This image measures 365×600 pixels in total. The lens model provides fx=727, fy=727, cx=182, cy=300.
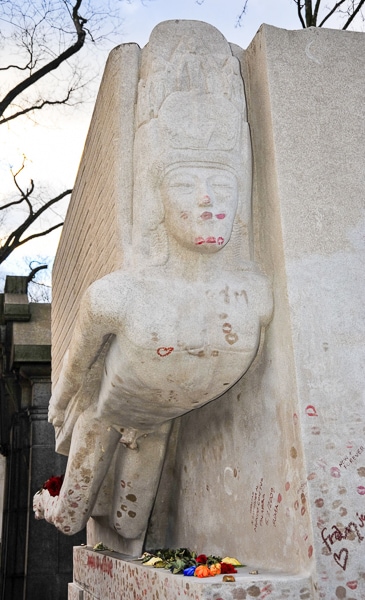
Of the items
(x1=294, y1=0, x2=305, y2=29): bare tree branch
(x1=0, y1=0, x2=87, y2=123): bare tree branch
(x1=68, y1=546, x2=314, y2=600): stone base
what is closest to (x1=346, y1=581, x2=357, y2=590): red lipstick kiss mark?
(x1=68, y1=546, x2=314, y2=600): stone base

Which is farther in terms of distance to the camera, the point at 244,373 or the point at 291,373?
→ the point at 244,373

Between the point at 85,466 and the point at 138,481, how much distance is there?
0.23m

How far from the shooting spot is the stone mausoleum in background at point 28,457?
20.2 feet

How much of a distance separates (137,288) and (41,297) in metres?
9.97

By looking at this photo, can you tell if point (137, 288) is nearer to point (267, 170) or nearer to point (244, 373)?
point (244, 373)

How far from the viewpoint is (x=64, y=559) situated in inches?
243

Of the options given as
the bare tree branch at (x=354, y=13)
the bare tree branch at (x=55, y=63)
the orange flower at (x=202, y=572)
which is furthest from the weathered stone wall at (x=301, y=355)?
the bare tree branch at (x=55, y=63)

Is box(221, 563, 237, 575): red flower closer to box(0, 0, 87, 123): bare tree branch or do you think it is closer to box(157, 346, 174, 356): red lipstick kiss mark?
box(157, 346, 174, 356): red lipstick kiss mark

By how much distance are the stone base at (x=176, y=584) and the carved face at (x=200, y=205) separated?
1019 mm

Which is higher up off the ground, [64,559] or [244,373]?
[244,373]

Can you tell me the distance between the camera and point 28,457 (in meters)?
6.78

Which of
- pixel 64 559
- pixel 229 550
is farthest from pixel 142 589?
pixel 64 559

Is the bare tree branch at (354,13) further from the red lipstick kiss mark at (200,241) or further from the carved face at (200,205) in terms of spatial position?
the red lipstick kiss mark at (200,241)

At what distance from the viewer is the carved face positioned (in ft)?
7.79
